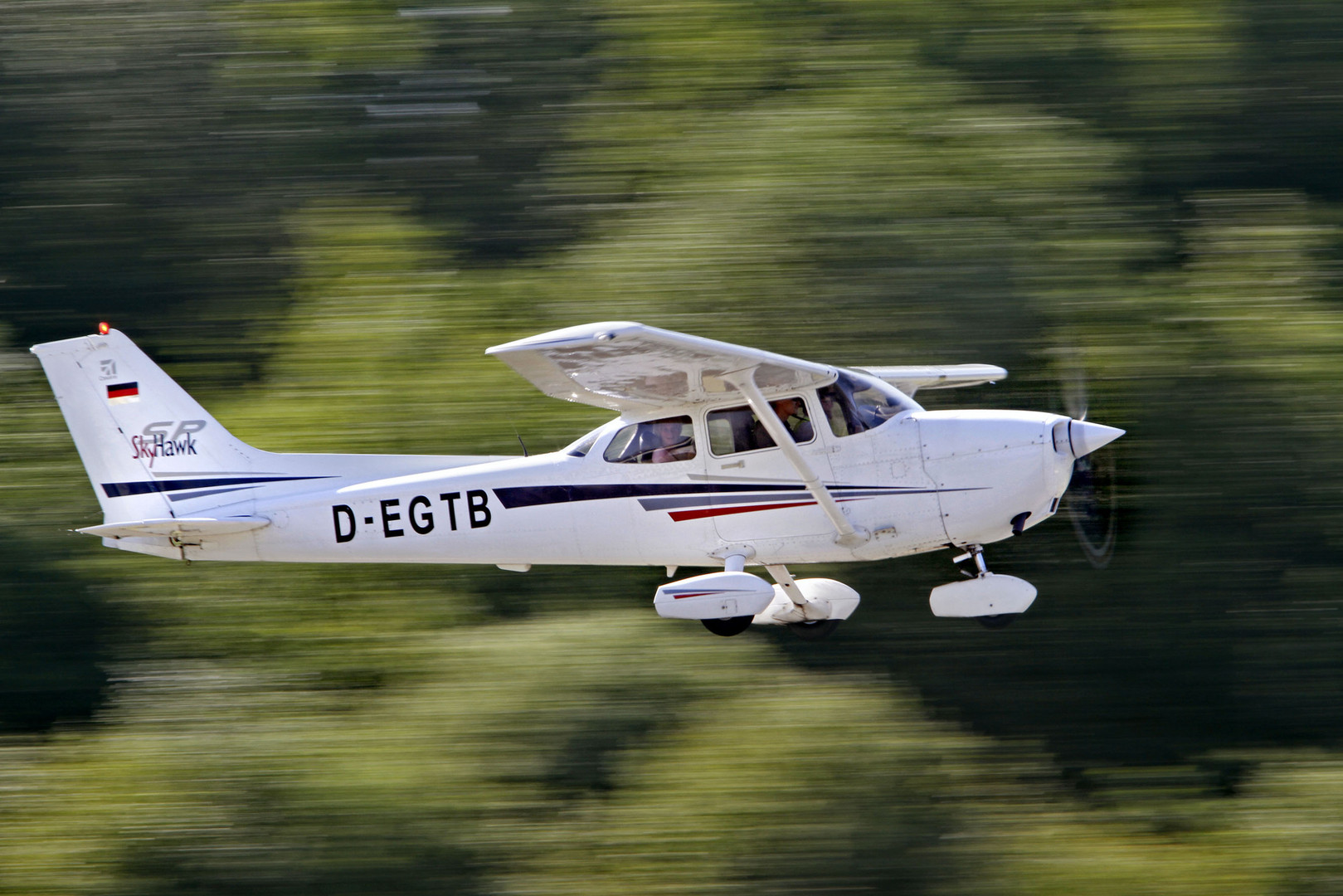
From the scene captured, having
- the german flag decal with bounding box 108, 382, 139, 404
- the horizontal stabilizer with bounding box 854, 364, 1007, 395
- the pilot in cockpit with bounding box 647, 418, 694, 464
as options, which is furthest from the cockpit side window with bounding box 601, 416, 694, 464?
the german flag decal with bounding box 108, 382, 139, 404

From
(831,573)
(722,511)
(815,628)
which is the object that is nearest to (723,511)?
(722,511)

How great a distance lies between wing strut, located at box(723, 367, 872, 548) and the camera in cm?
721

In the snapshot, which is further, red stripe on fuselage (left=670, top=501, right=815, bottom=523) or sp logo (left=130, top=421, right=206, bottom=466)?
sp logo (left=130, top=421, right=206, bottom=466)

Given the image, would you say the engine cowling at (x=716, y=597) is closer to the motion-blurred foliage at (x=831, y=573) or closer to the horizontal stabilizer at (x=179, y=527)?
the motion-blurred foliage at (x=831, y=573)

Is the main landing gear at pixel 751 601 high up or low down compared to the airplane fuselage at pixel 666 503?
down

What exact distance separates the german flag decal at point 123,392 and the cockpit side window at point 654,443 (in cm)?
330

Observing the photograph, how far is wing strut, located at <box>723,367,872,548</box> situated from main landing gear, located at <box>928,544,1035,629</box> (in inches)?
24.4

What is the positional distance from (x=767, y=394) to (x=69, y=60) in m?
14.9

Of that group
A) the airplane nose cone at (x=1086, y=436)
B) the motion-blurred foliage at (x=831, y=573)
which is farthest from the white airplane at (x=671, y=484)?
the motion-blurred foliage at (x=831, y=573)

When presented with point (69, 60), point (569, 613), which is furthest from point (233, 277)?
point (569, 613)

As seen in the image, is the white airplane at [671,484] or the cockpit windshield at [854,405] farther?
the cockpit windshield at [854,405]

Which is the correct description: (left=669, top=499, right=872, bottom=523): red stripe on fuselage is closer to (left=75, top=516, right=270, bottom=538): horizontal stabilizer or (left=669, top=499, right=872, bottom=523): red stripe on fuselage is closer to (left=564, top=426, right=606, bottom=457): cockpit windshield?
(left=564, top=426, right=606, bottom=457): cockpit windshield

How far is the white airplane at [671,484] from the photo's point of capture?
729 centimetres

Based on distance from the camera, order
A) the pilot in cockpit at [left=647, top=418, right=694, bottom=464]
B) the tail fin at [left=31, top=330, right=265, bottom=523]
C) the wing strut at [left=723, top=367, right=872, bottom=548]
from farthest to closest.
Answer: the tail fin at [left=31, top=330, right=265, bottom=523]
the pilot in cockpit at [left=647, top=418, right=694, bottom=464]
the wing strut at [left=723, top=367, right=872, bottom=548]
